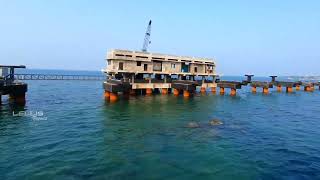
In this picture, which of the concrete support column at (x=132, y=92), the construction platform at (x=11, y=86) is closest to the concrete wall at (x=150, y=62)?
the concrete support column at (x=132, y=92)

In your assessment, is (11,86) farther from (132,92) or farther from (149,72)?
(149,72)

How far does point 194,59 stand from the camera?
7200 centimetres

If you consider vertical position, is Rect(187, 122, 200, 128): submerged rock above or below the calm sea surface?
above

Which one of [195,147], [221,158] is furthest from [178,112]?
[221,158]

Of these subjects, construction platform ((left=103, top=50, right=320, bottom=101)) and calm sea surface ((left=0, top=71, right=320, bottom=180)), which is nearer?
calm sea surface ((left=0, top=71, right=320, bottom=180))

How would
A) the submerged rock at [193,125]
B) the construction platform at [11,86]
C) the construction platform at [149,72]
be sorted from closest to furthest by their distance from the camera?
the submerged rock at [193,125] < the construction platform at [11,86] < the construction platform at [149,72]

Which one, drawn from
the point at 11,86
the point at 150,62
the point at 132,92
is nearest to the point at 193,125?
the point at 11,86

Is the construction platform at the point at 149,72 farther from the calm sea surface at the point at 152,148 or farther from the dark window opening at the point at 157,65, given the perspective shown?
the calm sea surface at the point at 152,148

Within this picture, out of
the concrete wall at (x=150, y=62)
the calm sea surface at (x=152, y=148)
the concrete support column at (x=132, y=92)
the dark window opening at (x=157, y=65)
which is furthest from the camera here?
the dark window opening at (x=157, y=65)

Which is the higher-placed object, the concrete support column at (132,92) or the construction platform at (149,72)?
the construction platform at (149,72)

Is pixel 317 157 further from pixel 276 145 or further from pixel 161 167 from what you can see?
pixel 161 167

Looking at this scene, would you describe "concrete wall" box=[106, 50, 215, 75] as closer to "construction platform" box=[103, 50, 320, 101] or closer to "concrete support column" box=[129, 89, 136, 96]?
"construction platform" box=[103, 50, 320, 101]

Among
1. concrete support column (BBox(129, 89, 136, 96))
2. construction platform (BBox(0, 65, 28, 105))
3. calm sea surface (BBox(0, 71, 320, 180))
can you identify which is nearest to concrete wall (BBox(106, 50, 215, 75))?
concrete support column (BBox(129, 89, 136, 96))

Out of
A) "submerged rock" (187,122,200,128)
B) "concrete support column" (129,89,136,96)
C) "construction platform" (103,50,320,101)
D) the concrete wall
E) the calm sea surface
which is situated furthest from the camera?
"concrete support column" (129,89,136,96)
